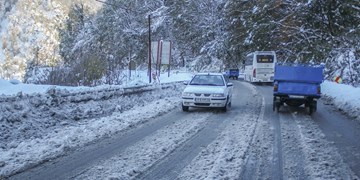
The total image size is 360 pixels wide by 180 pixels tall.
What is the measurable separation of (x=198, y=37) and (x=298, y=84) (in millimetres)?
56848

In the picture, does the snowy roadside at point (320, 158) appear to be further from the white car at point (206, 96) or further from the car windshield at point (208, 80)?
the car windshield at point (208, 80)

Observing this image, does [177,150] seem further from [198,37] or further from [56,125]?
[198,37]

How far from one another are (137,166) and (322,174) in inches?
122

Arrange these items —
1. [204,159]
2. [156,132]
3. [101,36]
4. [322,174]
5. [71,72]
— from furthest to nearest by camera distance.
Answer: [101,36]
[71,72]
[156,132]
[204,159]
[322,174]

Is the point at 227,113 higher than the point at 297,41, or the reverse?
the point at 297,41

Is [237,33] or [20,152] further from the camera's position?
[237,33]

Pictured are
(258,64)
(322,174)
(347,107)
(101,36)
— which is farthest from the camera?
(101,36)

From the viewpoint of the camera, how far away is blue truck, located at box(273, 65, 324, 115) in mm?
15453

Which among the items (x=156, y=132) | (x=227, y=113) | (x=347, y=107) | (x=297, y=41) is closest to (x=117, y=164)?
(x=156, y=132)

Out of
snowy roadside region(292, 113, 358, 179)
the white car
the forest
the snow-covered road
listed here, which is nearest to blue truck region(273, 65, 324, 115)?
the white car

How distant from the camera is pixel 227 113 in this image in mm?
15000

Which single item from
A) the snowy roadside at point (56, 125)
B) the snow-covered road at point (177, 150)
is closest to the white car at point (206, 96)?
the snowy roadside at point (56, 125)

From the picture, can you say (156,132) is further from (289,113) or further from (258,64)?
(258,64)

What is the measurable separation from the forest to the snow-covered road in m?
14.9
